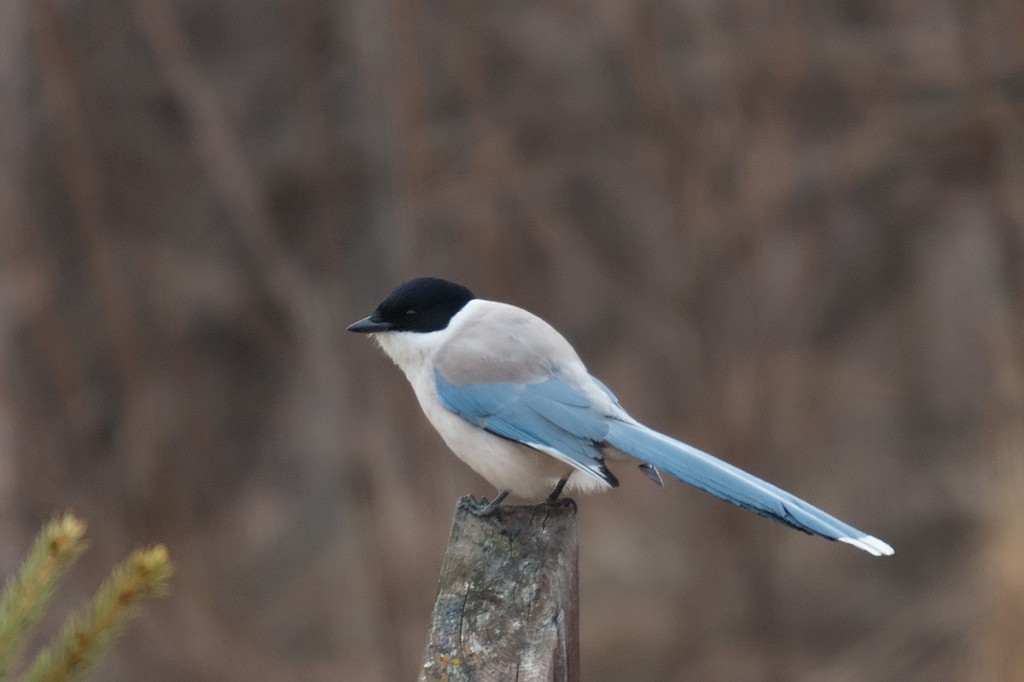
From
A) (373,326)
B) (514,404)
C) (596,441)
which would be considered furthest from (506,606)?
(373,326)

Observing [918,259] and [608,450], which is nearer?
[608,450]

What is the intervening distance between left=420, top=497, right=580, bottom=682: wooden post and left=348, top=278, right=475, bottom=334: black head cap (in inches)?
44.1

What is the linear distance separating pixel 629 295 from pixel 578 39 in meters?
1.49

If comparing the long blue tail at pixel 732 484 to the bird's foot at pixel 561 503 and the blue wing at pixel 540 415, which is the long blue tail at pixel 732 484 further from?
the bird's foot at pixel 561 503

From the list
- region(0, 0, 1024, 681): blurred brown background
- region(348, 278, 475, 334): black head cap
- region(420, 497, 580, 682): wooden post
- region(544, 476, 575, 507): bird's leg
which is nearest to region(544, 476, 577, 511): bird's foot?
region(544, 476, 575, 507): bird's leg

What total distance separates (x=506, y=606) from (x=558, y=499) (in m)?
0.86

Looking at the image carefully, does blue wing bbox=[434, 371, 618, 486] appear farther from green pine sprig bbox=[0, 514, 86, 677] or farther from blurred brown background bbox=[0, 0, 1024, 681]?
blurred brown background bbox=[0, 0, 1024, 681]

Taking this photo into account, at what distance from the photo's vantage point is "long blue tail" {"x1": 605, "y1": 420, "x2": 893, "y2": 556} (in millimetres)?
2666

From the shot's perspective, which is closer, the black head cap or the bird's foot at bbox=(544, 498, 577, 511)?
the bird's foot at bbox=(544, 498, 577, 511)

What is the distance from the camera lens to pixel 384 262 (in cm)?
758

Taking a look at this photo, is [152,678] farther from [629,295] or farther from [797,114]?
[797,114]

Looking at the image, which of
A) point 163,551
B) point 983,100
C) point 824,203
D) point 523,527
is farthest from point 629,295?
point 163,551

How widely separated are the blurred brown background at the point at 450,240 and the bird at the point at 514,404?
97.8 inches

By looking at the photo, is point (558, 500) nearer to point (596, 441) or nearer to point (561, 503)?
point (561, 503)
